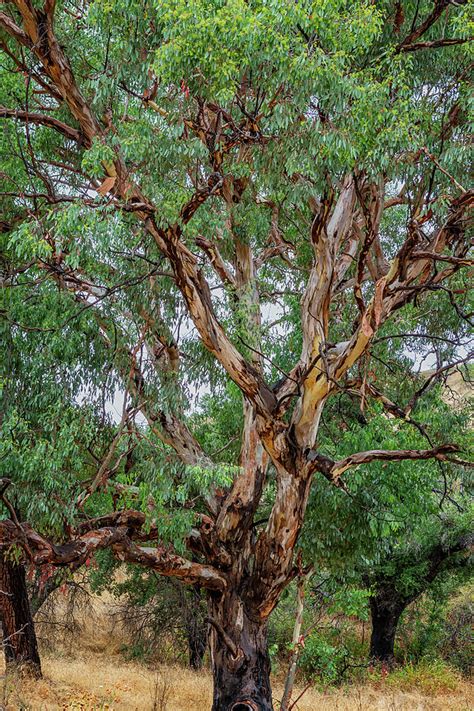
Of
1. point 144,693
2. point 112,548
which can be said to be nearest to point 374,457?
point 112,548

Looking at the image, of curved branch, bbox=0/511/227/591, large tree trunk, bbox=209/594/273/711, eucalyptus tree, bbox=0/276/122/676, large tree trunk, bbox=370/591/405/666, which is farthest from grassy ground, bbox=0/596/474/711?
eucalyptus tree, bbox=0/276/122/676

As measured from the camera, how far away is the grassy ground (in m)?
9.00

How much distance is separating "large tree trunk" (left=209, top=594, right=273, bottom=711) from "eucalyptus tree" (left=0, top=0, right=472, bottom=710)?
0.02m

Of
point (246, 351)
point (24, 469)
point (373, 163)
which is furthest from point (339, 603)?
point (373, 163)

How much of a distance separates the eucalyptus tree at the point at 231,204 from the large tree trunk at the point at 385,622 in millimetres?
7216

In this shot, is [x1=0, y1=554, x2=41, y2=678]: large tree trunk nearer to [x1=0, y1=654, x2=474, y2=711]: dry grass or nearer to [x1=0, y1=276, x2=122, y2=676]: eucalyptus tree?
[x1=0, y1=654, x2=474, y2=711]: dry grass

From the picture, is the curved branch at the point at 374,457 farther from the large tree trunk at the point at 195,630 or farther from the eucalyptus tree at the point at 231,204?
the large tree trunk at the point at 195,630

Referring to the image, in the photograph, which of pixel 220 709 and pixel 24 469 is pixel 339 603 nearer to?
pixel 220 709

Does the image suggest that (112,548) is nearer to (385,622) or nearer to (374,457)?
(374,457)

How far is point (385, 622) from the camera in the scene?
1488cm

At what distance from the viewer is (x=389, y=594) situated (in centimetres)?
1477

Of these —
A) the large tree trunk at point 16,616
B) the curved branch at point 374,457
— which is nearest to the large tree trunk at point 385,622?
the large tree trunk at point 16,616

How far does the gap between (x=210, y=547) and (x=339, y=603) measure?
8.31 ft

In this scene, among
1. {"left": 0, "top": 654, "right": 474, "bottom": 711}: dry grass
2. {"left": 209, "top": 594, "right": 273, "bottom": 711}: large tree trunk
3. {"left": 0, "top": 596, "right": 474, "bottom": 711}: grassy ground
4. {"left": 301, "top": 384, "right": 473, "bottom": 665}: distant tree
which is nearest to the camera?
{"left": 209, "top": 594, "right": 273, "bottom": 711}: large tree trunk
